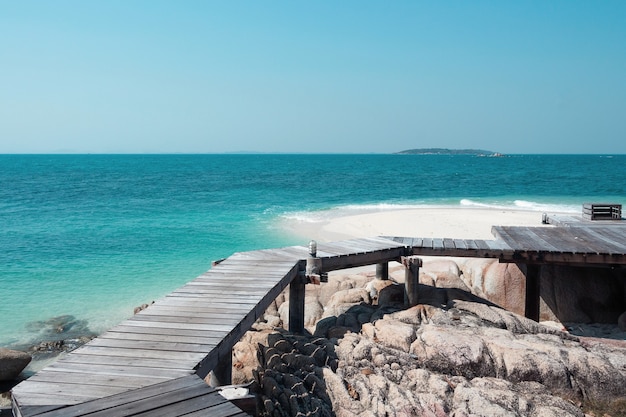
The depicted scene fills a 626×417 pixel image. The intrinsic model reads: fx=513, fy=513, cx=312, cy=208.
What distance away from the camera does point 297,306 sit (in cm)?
1101

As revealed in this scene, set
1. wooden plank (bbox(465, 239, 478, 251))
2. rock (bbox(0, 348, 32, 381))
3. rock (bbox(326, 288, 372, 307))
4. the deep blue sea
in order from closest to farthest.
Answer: rock (bbox(0, 348, 32, 381)), wooden plank (bbox(465, 239, 478, 251)), rock (bbox(326, 288, 372, 307)), the deep blue sea

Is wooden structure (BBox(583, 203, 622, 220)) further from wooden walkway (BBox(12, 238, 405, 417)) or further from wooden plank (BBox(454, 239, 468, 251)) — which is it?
wooden walkway (BBox(12, 238, 405, 417))

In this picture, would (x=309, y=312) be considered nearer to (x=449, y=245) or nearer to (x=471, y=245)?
(x=449, y=245)

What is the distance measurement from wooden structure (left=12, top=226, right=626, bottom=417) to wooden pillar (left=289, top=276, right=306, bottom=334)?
0.07ft

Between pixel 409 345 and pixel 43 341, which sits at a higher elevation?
pixel 409 345

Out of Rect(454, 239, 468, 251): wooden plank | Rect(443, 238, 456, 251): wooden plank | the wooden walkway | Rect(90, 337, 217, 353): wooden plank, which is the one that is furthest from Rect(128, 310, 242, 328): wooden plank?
Rect(454, 239, 468, 251): wooden plank

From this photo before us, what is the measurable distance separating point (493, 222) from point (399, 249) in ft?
55.0

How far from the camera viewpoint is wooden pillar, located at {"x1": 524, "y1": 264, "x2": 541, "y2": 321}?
12.4 metres

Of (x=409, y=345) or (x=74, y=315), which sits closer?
(x=409, y=345)

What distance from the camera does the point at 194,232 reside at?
91.1 ft

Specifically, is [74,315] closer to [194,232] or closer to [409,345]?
[409,345]

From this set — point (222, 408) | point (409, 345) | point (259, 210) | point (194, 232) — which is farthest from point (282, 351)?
point (259, 210)

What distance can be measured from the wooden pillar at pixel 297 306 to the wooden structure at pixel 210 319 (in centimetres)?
2

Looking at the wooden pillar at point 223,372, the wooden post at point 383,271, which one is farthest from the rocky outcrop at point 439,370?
the wooden post at point 383,271
